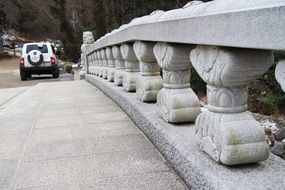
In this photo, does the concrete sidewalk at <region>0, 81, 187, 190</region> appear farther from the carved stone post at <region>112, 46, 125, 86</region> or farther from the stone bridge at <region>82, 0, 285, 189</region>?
the carved stone post at <region>112, 46, 125, 86</region>

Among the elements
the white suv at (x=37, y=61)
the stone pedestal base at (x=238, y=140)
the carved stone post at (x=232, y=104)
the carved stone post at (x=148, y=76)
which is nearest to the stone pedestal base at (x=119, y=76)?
the carved stone post at (x=148, y=76)

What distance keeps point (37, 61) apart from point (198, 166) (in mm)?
20296

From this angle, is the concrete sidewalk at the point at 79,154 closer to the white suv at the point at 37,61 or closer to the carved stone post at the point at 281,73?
the carved stone post at the point at 281,73

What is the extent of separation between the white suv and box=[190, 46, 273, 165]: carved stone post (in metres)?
20.3

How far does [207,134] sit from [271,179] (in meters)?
0.52

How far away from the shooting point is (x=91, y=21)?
1220 inches

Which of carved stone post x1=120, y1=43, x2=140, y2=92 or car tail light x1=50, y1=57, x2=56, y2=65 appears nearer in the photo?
carved stone post x1=120, y1=43, x2=140, y2=92

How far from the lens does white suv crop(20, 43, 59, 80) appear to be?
22.0 metres

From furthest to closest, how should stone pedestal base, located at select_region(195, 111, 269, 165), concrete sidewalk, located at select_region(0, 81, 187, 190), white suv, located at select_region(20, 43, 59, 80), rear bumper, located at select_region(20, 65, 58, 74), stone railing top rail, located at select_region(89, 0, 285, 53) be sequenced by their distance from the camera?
rear bumper, located at select_region(20, 65, 58, 74)
white suv, located at select_region(20, 43, 59, 80)
concrete sidewalk, located at select_region(0, 81, 187, 190)
stone pedestal base, located at select_region(195, 111, 269, 165)
stone railing top rail, located at select_region(89, 0, 285, 53)

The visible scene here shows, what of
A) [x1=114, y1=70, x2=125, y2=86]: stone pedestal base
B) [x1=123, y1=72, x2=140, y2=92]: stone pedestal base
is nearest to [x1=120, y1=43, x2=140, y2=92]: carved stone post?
[x1=123, y1=72, x2=140, y2=92]: stone pedestal base

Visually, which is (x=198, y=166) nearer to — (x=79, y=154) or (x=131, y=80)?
(x=79, y=154)

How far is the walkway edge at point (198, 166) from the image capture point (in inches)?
90.0

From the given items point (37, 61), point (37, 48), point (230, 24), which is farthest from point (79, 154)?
point (37, 48)

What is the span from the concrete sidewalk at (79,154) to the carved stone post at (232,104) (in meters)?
0.56
